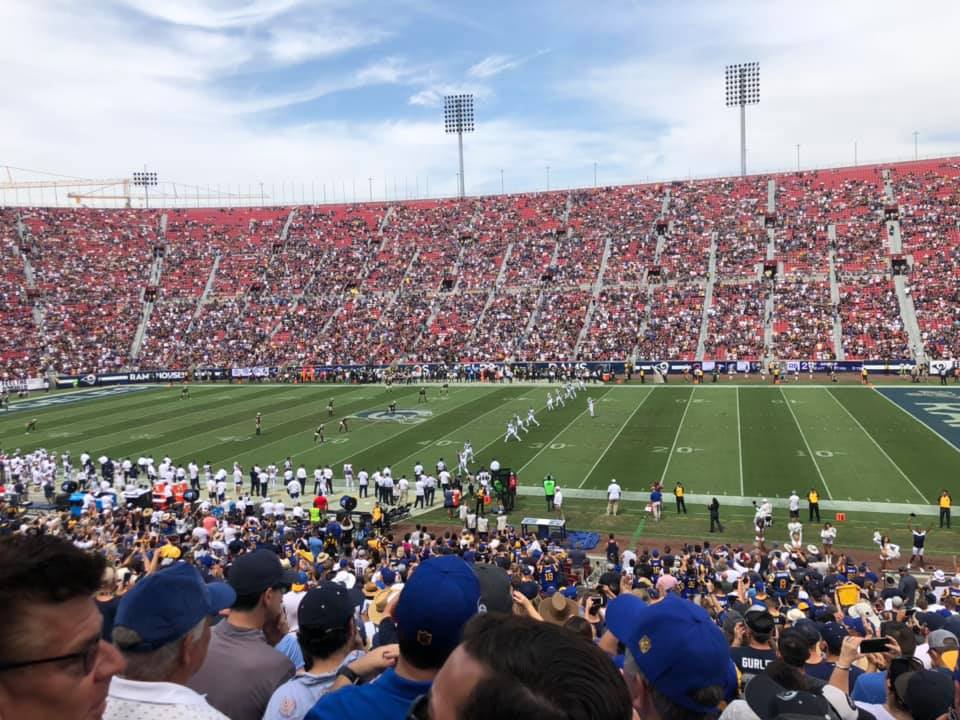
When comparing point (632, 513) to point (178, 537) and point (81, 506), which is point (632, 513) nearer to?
point (178, 537)

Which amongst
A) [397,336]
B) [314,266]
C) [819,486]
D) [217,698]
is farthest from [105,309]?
[217,698]

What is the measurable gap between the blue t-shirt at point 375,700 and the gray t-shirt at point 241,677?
4.17 ft

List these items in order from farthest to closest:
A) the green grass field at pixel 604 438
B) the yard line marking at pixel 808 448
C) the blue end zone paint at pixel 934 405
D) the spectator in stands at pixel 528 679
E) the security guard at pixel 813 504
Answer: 1. the blue end zone paint at pixel 934 405
2. the green grass field at pixel 604 438
3. the yard line marking at pixel 808 448
4. the security guard at pixel 813 504
5. the spectator in stands at pixel 528 679

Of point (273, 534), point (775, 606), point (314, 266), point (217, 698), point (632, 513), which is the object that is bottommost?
point (632, 513)

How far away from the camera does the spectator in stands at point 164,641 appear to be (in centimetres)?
248

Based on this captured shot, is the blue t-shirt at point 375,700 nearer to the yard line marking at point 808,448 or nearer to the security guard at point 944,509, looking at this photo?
the security guard at point 944,509

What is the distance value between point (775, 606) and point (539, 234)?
5994 cm

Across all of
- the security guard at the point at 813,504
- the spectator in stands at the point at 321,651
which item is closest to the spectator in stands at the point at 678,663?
the spectator in stands at the point at 321,651

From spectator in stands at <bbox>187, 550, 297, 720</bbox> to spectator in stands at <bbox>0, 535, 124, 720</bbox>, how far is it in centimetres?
160

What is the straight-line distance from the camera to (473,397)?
4178 cm

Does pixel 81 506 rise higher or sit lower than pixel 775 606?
lower

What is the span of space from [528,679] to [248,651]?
266cm

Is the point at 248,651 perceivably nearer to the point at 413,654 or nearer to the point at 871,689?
the point at 413,654

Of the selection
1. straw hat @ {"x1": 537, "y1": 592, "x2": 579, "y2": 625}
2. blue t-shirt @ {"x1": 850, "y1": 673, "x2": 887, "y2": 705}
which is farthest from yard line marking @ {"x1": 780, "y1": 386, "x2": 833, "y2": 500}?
straw hat @ {"x1": 537, "y1": 592, "x2": 579, "y2": 625}
